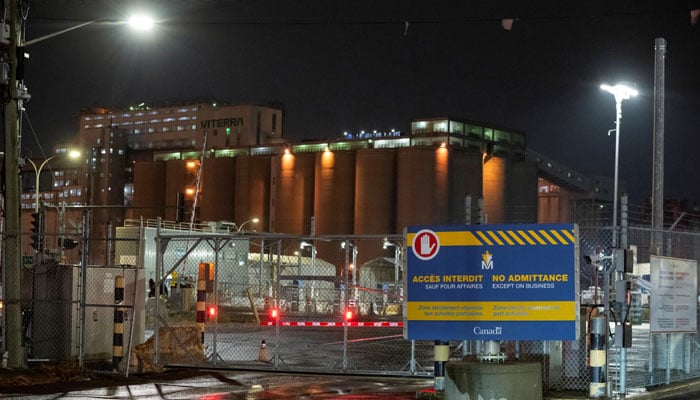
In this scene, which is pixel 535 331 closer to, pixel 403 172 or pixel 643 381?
pixel 643 381

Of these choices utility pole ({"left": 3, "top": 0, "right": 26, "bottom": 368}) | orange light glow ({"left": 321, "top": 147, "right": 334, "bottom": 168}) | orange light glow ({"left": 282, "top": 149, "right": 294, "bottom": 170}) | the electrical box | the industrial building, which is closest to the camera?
the electrical box

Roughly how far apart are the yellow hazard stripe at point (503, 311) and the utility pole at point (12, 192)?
8531mm

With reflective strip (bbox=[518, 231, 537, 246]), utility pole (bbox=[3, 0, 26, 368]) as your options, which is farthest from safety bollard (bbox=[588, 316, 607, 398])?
utility pole (bbox=[3, 0, 26, 368])

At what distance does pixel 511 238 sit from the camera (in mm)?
14633

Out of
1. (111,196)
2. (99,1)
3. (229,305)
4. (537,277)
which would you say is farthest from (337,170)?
(537,277)

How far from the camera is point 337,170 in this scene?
95.2 metres

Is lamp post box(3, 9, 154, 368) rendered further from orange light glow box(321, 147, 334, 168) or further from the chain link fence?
orange light glow box(321, 147, 334, 168)

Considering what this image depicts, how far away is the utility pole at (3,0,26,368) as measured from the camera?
18453 millimetres

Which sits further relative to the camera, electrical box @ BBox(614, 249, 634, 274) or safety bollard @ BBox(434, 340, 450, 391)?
safety bollard @ BBox(434, 340, 450, 391)

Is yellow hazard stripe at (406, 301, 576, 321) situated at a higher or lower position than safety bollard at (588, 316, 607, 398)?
higher

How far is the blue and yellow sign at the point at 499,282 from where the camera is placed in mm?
14461

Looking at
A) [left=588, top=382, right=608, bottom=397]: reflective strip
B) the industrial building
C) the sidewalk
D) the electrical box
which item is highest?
the industrial building

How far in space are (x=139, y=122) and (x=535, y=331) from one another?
6289 inches

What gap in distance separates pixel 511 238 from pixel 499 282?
0.70 metres
